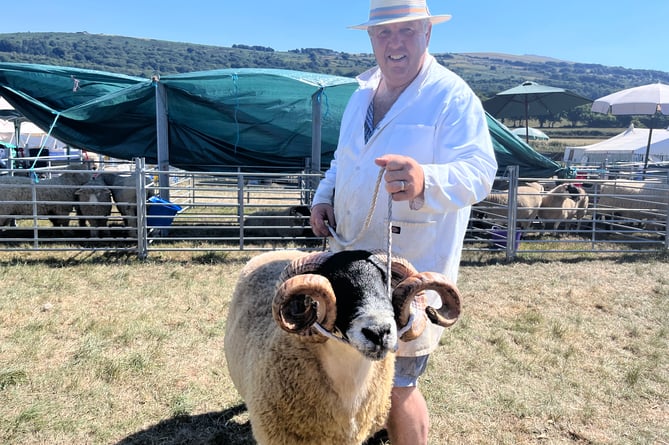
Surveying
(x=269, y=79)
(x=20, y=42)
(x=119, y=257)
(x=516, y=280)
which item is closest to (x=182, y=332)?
(x=119, y=257)

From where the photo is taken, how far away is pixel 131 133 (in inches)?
399

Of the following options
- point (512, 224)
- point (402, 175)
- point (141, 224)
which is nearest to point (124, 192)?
point (141, 224)

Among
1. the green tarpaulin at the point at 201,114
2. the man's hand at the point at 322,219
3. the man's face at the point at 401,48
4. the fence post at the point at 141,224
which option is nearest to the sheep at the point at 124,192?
the green tarpaulin at the point at 201,114

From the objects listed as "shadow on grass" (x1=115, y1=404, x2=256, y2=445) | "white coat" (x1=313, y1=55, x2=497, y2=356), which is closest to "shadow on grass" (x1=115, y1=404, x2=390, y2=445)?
"shadow on grass" (x1=115, y1=404, x2=256, y2=445)

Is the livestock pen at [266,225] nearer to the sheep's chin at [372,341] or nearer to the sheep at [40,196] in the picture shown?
the sheep at [40,196]

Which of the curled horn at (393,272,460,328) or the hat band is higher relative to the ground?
the hat band

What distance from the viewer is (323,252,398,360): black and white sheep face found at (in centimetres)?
151

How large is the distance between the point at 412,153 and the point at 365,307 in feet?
2.75

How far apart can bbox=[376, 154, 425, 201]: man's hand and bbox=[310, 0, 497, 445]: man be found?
0.61ft

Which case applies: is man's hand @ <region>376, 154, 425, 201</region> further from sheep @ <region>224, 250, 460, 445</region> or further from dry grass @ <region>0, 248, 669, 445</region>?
dry grass @ <region>0, 248, 669, 445</region>

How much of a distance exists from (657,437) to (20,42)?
163881 mm

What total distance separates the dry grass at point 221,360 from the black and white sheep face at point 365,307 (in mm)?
2057

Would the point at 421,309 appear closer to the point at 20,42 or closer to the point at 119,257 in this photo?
the point at 119,257

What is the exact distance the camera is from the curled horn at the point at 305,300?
1574mm
